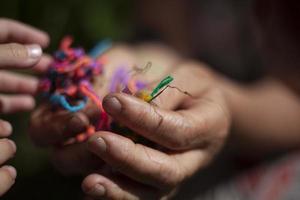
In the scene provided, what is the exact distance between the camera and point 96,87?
70 cm

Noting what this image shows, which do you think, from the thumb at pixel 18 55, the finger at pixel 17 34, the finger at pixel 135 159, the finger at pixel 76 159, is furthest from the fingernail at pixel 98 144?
the finger at pixel 17 34

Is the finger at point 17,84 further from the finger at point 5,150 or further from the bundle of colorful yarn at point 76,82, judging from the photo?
the finger at point 5,150

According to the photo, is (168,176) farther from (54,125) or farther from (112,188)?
(54,125)

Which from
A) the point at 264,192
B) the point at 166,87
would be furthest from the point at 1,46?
the point at 264,192

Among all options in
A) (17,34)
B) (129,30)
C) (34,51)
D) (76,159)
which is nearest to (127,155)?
(76,159)

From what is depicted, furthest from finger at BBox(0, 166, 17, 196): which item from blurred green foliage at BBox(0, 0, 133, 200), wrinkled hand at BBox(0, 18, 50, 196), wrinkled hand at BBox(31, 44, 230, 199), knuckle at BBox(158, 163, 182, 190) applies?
blurred green foliage at BBox(0, 0, 133, 200)

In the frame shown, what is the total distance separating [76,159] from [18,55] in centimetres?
19

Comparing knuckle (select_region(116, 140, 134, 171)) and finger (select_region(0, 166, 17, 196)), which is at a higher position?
knuckle (select_region(116, 140, 134, 171))

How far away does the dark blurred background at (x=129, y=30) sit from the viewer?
1015 mm

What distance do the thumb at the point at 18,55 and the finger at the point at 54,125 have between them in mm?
100

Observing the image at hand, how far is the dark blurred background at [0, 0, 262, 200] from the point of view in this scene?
101 centimetres

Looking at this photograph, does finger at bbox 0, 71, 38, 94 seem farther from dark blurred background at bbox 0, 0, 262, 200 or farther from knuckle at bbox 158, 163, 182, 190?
knuckle at bbox 158, 163, 182, 190

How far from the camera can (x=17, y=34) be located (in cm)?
76

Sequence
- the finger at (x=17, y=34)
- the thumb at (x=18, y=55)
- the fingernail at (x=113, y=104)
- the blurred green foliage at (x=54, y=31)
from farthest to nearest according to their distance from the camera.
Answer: the blurred green foliage at (x=54, y=31) < the finger at (x=17, y=34) < the thumb at (x=18, y=55) < the fingernail at (x=113, y=104)
